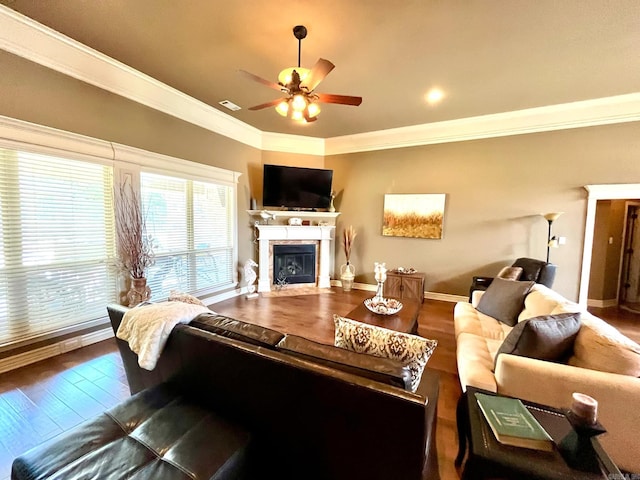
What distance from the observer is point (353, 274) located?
19.2 ft

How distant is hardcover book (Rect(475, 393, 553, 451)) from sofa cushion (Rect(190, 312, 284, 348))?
1066 mm

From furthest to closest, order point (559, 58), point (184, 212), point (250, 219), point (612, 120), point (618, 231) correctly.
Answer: point (250, 219) < point (618, 231) < point (184, 212) < point (612, 120) < point (559, 58)

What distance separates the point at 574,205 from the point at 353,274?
383 centimetres

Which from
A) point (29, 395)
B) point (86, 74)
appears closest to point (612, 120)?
point (86, 74)

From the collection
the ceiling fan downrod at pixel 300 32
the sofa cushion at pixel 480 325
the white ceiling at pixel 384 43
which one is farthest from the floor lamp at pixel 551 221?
the ceiling fan downrod at pixel 300 32

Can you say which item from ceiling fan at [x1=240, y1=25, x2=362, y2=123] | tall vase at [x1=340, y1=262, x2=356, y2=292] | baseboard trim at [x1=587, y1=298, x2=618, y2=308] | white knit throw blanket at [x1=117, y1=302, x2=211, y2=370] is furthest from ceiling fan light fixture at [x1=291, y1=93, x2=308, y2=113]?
baseboard trim at [x1=587, y1=298, x2=618, y2=308]

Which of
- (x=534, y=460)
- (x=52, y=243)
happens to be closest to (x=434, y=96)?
(x=534, y=460)

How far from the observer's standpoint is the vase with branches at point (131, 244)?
333 centimetres

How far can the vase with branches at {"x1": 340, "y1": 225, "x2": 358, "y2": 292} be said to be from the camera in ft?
18.8

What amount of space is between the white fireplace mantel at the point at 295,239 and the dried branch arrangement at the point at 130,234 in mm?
2177

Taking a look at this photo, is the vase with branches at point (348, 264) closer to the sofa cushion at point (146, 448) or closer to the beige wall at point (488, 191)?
the beige wall at point (488, 191)

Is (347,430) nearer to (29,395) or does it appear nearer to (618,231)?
(29,395)

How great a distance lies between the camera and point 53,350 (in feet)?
9.44

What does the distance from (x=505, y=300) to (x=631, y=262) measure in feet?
15.8
